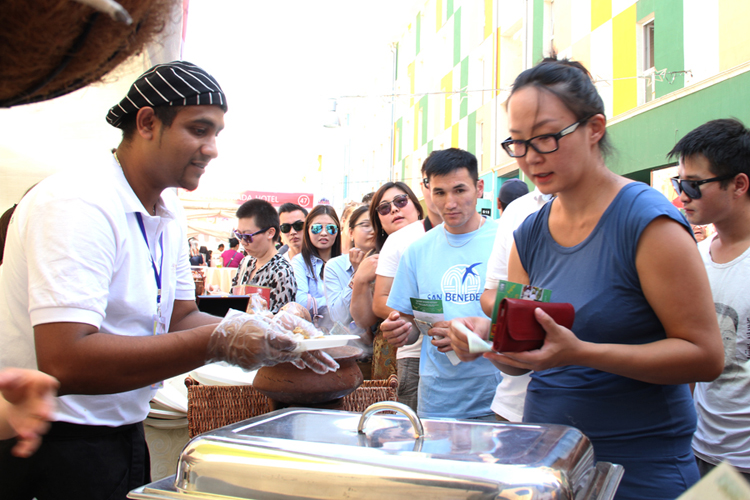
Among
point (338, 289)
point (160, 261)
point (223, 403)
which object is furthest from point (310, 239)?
point (160, 261)

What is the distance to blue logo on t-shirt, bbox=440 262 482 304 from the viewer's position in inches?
102

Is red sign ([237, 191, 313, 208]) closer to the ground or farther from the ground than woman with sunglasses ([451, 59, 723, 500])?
farther from the ground

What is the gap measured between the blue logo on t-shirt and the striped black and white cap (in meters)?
1.48

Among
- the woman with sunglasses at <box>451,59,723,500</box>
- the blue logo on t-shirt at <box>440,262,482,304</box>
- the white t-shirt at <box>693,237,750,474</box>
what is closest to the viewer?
the woman with sunglasses at <box>451,59,723,500</box>

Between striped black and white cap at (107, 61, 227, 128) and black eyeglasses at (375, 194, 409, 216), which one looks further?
black eyeglasses at (375, 194, 409, 216)

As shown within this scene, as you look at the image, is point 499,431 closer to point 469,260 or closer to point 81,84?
point 81,84

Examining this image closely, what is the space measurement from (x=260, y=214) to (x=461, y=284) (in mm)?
2439

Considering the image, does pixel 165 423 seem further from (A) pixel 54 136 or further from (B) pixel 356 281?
(A) pixel 54 136

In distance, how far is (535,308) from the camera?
1222 millimetres

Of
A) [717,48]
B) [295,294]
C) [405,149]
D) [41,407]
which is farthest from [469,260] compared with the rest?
[405,149]

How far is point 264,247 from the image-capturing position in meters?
A: 4.59

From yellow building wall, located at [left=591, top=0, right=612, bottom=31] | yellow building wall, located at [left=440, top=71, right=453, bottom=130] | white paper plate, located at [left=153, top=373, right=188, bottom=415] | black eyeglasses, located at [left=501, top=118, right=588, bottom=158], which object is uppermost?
yellow building wall, located at [left=440, top=71, right=453, bottom=130]

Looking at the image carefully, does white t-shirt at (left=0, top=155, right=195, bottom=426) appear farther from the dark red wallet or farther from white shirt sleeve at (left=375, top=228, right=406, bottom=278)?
white shirt sleeve at (left=375, top=228, right=406, bottom=278)

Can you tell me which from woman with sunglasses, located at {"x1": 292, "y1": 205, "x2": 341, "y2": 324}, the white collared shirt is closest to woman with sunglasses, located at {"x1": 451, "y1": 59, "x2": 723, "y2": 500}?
the white collared shirt
